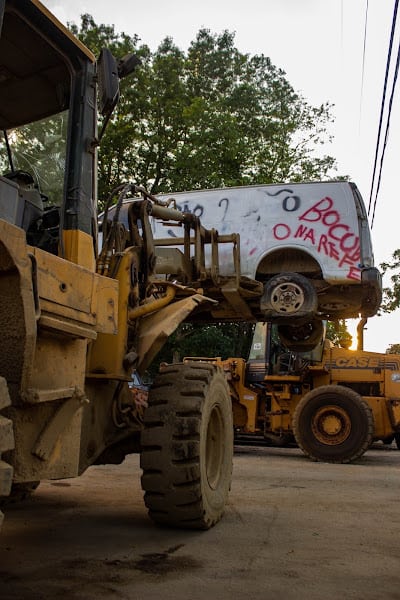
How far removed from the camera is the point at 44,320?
9.25ft

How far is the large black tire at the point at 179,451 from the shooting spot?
4098 millimetres

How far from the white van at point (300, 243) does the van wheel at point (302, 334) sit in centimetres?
55

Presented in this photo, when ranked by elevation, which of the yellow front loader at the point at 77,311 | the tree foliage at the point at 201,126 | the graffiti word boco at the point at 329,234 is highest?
the tree foliage at the point at 201,126

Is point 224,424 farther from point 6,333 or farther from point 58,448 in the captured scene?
point 6,333

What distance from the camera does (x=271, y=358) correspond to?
12.6m

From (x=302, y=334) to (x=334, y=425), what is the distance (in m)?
1.97

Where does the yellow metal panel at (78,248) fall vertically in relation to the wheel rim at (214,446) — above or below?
above

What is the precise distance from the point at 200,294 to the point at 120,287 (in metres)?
1.10

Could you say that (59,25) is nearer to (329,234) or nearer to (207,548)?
(207,548)

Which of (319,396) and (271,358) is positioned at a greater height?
(271,358)

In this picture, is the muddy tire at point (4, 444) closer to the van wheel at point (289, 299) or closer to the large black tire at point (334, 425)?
the van wheel at point (289, 299)

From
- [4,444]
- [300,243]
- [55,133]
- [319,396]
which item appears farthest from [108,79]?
[319,396]

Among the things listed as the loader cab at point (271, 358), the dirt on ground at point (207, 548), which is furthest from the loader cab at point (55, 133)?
the loader cab at point (271, 358)

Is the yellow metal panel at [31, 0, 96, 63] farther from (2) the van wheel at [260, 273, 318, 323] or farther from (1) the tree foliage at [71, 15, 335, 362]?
(1) the tree foliage at [71, 15, 335, 362]
